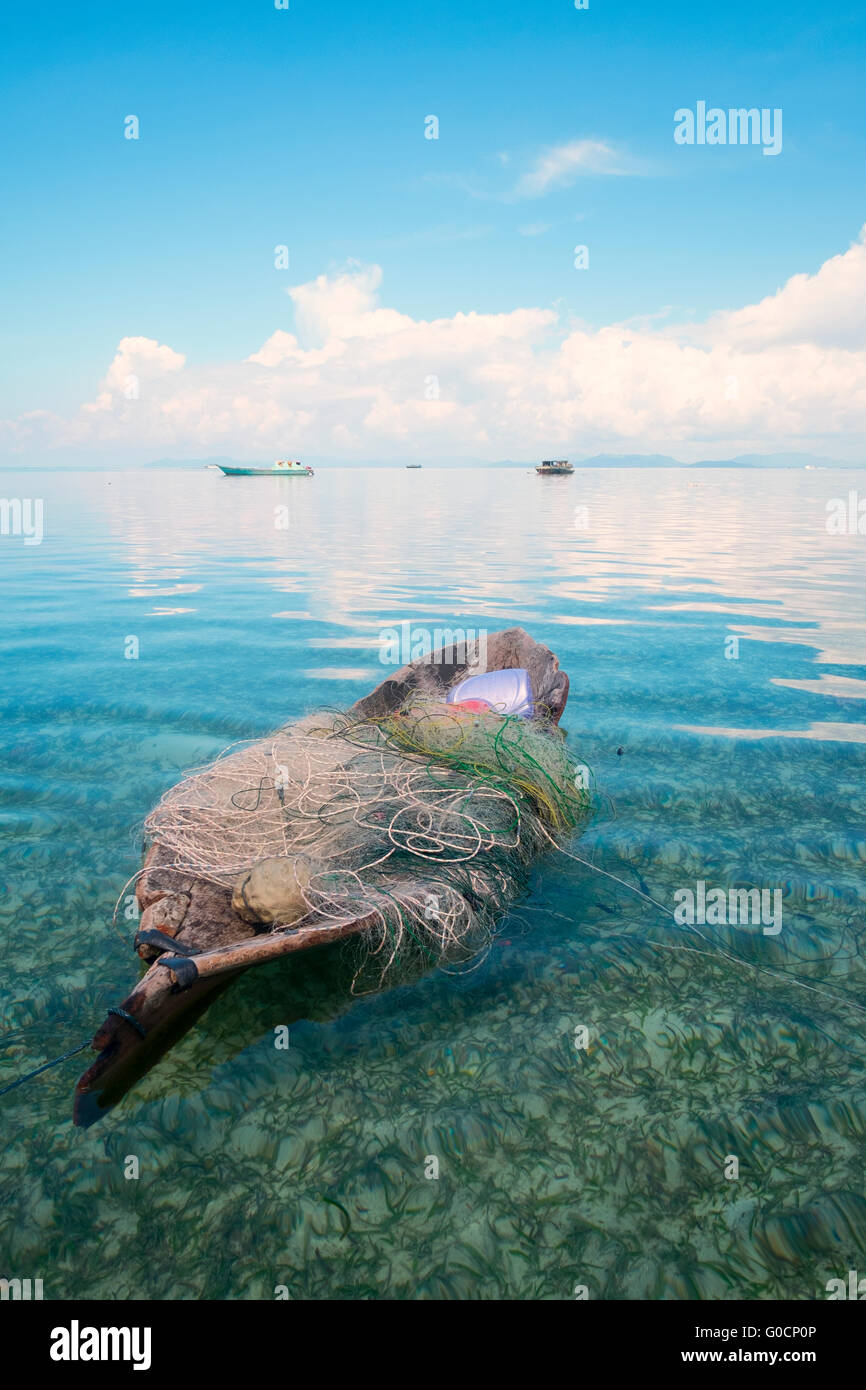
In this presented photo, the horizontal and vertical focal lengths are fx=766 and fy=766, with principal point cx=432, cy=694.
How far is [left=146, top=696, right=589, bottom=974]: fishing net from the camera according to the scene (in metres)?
4.99

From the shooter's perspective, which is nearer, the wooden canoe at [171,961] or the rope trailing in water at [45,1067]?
the wooden canoe at [171,961]

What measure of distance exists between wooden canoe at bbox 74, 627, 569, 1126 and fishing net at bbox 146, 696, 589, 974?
16cm

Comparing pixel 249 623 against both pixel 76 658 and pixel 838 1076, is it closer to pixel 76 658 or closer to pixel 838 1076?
pixel 76 658

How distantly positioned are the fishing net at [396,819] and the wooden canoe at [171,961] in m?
0.16

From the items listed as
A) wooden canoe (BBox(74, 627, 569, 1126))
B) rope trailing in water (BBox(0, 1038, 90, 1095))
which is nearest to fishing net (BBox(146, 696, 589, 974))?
wooden canoe (BBox(74, 627, 569, 1126))

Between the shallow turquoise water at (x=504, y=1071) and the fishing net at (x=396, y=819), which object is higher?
the fishing net at (x=396, y=819)

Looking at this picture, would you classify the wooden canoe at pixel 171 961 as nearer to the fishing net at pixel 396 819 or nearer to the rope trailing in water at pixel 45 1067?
the fishing net at pixel 396 819

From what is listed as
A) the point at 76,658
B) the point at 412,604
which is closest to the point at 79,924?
the point at 76,658

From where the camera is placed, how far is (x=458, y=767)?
648 centimetres

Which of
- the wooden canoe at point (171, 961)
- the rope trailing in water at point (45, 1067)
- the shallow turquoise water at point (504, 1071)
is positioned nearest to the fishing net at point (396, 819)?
the wooden canoe at point (171, 961)

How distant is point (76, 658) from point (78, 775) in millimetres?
6231

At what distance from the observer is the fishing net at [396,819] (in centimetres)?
499

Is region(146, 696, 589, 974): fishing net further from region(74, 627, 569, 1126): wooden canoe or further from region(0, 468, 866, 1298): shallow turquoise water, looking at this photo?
region(0, 468, 866, 1298): shallow turquoise water
